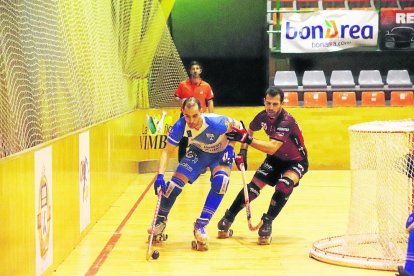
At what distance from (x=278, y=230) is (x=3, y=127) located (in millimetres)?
4090

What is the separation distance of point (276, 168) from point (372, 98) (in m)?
9.38

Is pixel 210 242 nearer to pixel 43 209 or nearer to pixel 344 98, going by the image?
pixel 43 209

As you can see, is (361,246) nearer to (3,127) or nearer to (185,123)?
(185,123)

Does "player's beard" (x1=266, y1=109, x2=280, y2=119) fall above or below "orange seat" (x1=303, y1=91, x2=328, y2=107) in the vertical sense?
above

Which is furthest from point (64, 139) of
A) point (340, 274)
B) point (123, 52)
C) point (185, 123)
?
point (123, 52)

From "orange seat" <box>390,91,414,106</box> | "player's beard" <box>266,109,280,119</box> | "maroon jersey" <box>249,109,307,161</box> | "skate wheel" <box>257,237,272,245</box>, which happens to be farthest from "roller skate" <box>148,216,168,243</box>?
"orange seat" <box>390,91,414,106</box>

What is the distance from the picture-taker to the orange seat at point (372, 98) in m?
17.4

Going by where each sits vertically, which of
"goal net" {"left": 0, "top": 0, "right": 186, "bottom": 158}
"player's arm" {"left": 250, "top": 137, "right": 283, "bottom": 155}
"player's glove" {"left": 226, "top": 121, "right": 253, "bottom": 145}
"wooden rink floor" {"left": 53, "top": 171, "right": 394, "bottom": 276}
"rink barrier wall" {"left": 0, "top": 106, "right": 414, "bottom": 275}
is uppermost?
"goal net" {"left": 0, "top": 0, "right": 186, "bottom": 158}

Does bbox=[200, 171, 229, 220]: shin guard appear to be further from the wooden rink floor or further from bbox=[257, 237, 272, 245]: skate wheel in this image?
bbox=[257, 237, 272, 245]: skate wheel

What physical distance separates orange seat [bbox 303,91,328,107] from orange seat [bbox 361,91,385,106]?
0.81 metres

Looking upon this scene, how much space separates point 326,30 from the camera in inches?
700

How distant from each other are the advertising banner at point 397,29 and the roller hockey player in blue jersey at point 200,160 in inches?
403

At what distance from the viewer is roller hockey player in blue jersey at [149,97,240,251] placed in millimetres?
8094

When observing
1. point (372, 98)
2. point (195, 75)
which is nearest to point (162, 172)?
point (195, 75)
